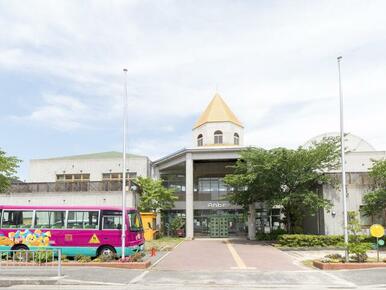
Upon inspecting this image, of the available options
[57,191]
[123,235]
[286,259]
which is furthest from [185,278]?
[57,191]

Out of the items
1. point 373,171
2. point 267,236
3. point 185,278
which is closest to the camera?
point 185,278

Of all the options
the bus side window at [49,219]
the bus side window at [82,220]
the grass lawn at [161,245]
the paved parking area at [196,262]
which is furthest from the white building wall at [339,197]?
the bus side window at [49,219]

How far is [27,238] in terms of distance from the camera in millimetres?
19594

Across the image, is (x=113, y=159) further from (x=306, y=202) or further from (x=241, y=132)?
(x=306, y=202)

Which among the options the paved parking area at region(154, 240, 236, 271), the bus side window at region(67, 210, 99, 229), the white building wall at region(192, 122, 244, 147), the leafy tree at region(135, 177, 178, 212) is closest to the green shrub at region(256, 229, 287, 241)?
the leafy tree at region(135, 177, 178, 212)

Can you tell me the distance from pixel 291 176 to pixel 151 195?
12.3 m

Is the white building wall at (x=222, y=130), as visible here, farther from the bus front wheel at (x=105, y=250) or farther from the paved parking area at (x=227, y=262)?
the bus front wheel at (x=105, y=250)

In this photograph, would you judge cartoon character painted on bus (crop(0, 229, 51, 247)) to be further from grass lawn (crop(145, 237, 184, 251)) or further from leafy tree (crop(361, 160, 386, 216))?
leafy tree (crop(361, 160, 386, 216))

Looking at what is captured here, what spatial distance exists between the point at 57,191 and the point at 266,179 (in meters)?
15.3

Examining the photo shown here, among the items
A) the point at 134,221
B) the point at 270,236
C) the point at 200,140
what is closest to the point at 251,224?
the point at 270,236

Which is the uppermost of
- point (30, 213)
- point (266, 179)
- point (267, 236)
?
point (266, 179)

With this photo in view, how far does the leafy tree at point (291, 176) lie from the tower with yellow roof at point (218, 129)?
12425mm

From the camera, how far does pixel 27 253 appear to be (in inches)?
680

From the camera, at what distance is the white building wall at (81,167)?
145 ft
